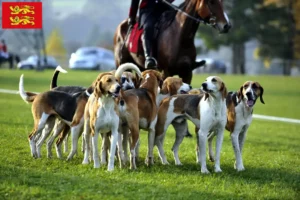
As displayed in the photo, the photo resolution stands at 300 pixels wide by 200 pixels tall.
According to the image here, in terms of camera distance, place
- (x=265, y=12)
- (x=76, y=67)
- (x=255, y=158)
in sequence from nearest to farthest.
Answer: (x=255, y=158)
(x=76, y=67)
(x=265, y=12)

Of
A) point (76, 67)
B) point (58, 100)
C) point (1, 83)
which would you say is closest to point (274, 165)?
point (58, 100)

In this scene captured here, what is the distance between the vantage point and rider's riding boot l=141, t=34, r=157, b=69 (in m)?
16.4

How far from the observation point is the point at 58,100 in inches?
496

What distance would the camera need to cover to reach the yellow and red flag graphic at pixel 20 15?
15.8 metres

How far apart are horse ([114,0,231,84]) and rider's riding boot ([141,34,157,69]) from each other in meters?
0.31

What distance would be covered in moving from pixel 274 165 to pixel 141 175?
2971 mm

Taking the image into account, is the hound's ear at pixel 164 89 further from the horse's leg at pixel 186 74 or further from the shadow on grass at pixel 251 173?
the horse's leg at pixel 186 74

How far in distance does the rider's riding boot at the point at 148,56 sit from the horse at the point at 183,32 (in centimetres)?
31

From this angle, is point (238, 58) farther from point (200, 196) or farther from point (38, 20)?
point (200, 196)

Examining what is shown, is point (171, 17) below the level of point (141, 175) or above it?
above

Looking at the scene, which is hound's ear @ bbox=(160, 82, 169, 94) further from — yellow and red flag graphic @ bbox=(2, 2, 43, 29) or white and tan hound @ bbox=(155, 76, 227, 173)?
yellow and red flag graphic @ bbox=(2, 2, 43, 29)

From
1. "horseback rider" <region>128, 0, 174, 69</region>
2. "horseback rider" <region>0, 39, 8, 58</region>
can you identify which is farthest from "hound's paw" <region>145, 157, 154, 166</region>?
"horseback rider" <region>0, 39, 8, 58</region>

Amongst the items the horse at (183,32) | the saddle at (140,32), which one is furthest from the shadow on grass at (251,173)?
the saddle at (140,32)

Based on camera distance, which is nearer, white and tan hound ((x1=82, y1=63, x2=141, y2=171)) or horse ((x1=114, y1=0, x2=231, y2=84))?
white and tan hound ((x1=82, y1=63, x2=141, y2=171))
